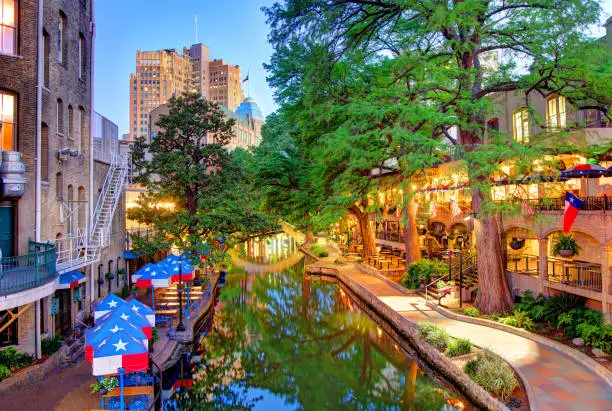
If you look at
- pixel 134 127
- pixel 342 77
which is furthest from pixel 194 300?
pixel 134 127

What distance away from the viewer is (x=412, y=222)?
104 ft

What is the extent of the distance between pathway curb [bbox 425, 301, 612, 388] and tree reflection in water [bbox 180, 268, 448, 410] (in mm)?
3180

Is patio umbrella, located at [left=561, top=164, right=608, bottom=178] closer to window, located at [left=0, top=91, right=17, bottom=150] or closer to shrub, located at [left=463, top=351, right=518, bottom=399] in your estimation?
shrub, located at [left=463, top=351, right=518, bottom=399]

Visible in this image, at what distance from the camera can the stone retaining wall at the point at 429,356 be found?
531 inches

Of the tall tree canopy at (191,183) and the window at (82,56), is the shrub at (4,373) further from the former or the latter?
the tall tree canopy at (191,183)

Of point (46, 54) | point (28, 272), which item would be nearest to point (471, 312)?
point (28, 272)

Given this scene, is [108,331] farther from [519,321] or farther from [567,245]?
[567,245]

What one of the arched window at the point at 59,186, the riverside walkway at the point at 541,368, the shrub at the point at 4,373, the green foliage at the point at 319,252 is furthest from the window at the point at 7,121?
the green foliage at the point at 319,252

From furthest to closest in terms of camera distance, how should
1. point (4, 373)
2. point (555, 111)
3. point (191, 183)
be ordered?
1. point (191, 183)
2. point (555, 111)
3. point (4, 373)

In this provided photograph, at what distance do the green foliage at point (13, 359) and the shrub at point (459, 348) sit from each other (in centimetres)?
1356

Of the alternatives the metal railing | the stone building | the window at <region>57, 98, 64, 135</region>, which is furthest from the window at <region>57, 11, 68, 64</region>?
the metal railing

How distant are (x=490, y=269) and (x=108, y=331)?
16.1m

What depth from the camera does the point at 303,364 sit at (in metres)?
19.9

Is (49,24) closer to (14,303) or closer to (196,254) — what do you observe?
(14,303)
